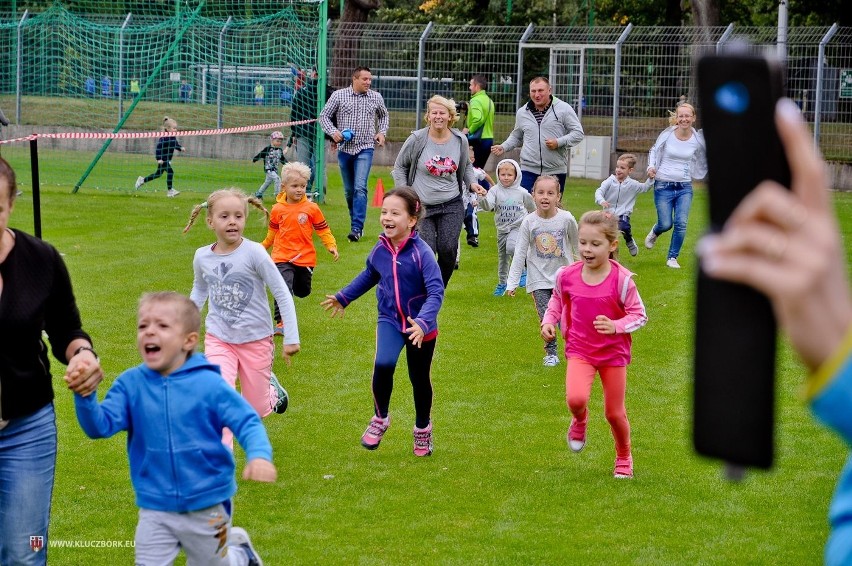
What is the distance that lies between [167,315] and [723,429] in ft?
11.7

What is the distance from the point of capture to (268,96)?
81.7 ft

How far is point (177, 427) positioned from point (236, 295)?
101 inches

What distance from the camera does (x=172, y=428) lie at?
15.5 feet

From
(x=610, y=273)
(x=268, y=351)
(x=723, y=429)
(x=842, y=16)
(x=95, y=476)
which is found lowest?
(x=95, y=476)

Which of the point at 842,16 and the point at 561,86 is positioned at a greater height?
the point at 842,16

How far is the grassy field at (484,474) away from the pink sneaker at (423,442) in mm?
84

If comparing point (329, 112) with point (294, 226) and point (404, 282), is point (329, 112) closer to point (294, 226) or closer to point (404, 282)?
point (294, 226)

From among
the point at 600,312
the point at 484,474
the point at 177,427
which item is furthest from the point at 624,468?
the point at 177,427

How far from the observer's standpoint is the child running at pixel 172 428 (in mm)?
Answer: 4719

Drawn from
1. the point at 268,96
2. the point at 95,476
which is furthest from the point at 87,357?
the point at 268,96

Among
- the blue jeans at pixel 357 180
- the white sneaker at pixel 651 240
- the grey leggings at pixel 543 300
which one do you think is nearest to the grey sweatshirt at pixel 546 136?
the white sneaker at pixel 651 240

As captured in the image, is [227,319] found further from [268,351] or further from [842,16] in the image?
[842,16]

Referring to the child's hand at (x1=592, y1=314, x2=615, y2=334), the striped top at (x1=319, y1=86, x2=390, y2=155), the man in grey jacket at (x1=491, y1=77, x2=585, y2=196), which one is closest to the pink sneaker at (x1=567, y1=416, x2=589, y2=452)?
the child's hand at (x1=592, y1=314, x2=615, y2=334)

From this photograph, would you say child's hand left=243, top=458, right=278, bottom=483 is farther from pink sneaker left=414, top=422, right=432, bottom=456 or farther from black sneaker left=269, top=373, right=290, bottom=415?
pink sneaker left=414, top=422, right=432, bottom=456
